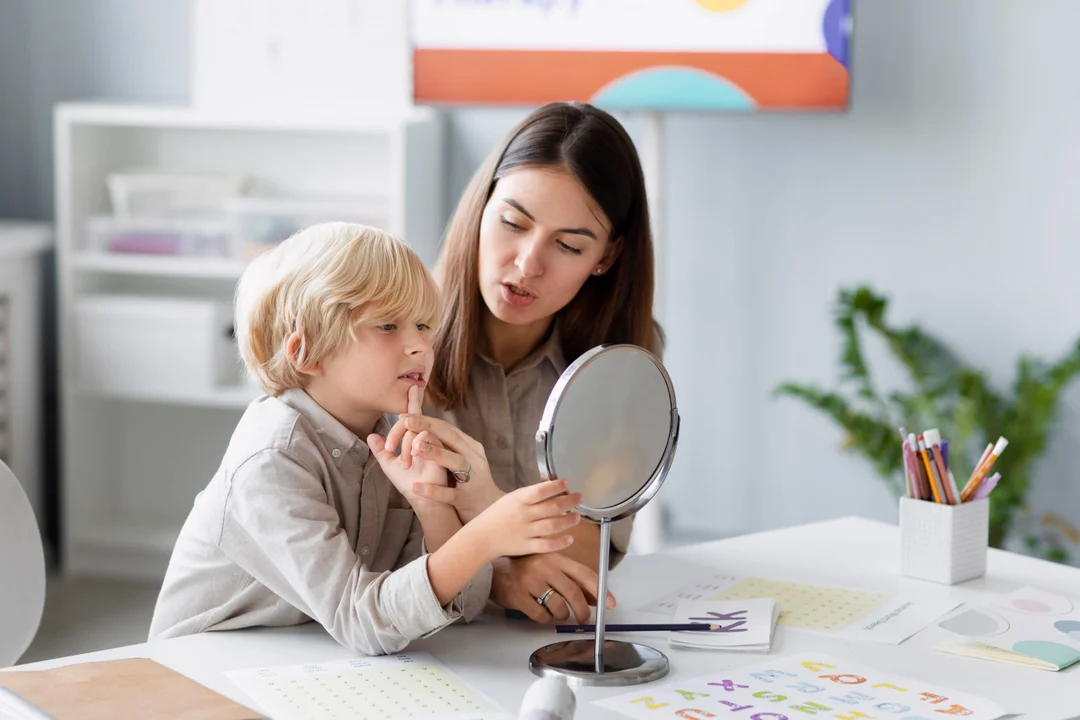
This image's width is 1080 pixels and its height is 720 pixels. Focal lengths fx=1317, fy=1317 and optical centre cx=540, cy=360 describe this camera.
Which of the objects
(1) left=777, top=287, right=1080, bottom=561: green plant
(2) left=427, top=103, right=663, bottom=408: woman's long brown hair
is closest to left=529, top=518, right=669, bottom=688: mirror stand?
(2) left=427, top=103, right=663, bottom=408: woman's long brown hair

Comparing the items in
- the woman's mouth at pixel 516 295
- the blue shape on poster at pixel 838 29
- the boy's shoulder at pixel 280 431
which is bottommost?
the boy's shoulder at pixel 280 431

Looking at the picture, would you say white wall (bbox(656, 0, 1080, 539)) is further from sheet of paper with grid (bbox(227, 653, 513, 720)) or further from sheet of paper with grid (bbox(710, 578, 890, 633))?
sheet of paper with grid (bbox(227, 653, 513, 720))

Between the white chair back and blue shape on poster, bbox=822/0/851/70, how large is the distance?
5.91 ft

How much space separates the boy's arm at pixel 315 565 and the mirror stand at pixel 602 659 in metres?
0.10

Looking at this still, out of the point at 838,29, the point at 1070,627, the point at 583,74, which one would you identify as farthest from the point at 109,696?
the point at 838,29

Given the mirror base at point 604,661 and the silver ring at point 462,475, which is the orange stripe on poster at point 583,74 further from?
the mirror base at point 604,661

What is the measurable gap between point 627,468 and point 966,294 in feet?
6.13

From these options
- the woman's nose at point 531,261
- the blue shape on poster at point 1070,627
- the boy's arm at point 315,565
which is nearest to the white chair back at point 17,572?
the boy's arm at point 315,565

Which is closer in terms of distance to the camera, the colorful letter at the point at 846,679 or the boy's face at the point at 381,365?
the colorful letter at the point at 846,679

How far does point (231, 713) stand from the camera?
100 centimetres

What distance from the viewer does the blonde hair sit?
1.23m

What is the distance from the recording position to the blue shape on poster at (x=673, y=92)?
2.59m

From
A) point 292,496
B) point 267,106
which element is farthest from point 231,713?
point 267,106

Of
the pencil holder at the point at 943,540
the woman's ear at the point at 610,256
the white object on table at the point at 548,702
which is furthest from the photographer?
the woman's ear at the point at 610,256
